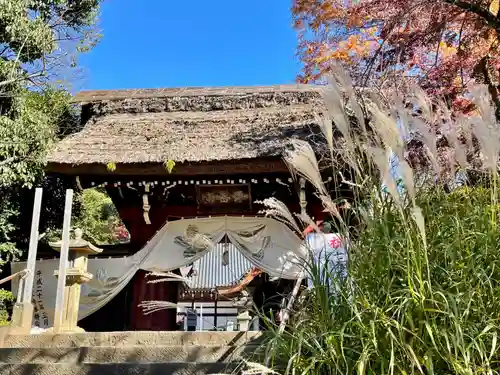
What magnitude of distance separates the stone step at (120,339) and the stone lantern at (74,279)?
15.6 inches

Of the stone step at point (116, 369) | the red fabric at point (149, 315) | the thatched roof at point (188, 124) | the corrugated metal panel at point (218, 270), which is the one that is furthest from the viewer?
the corrugated metal panel at point (218, 270)

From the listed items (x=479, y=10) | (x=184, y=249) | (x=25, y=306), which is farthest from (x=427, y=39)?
(x=25, y=306)

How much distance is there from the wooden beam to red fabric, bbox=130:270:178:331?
160cm

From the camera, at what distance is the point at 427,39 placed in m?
4.95

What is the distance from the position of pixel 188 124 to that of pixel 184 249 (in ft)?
6.48

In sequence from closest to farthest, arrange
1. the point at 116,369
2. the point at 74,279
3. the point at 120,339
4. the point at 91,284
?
the point at 116,369 → the point at 120,339 → the point at 74,279 → the point at 91,284

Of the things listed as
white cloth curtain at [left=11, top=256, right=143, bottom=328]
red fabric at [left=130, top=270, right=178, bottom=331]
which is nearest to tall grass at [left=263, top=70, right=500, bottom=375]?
white cloth curtain at [left=11, top=256, right=143, bottom=328]

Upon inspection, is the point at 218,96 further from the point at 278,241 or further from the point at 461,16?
the point at 461,16

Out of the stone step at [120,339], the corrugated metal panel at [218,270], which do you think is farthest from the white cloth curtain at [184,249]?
the stone step at [120,339]

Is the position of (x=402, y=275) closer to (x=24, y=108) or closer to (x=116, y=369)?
(x=116, y=369)

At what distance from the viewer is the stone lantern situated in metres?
4.26

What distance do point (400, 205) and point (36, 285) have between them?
6.21 meters

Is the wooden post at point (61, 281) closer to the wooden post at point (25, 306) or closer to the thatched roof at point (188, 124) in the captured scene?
the wooden post at point (25, 306)

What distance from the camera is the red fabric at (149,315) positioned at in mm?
6414
